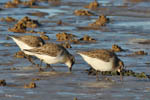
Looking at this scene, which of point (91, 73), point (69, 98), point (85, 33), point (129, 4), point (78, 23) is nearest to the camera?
point (69, 98)

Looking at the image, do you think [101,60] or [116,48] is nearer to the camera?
[101,60]

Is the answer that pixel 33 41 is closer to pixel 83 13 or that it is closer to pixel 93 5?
pixel 83 13

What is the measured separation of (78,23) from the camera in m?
21.2

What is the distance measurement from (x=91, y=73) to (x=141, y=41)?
5113 mm

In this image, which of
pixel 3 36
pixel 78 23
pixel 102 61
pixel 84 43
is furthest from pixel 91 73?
pixel 78 23

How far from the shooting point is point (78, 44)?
1689 centimetres

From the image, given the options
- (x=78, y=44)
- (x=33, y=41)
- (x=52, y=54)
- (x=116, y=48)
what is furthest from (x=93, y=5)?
(x=52, y=54)

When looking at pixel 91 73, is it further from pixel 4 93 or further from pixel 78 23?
pixel 78 23

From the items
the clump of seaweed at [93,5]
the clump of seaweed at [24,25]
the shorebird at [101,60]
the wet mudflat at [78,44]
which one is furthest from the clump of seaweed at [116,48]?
the clump of seaweed at [93,5]

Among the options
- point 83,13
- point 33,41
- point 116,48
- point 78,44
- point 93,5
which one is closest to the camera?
point 33,41

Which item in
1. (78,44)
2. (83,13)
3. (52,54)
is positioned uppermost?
(83,13)

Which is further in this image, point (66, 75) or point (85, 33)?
point (85, 33)

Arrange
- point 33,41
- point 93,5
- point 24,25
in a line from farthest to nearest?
point 93,5
point 24,25
point 33,41

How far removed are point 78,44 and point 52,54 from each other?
11.7 ft
